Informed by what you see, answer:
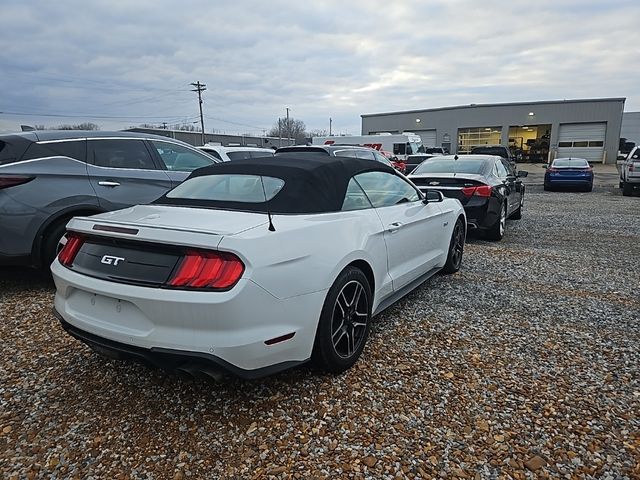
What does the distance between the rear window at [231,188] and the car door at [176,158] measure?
6.64 feet

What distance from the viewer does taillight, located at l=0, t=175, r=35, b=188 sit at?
405cm

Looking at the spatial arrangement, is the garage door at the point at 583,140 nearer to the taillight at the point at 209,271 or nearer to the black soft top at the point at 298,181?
the black soft top at the point at 298,181

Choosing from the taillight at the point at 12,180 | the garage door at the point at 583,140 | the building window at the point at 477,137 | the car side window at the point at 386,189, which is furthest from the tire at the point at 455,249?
the building window at the point at 477,137

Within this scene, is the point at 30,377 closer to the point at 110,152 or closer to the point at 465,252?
the point at 110,152

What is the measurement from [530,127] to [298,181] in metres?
44.7

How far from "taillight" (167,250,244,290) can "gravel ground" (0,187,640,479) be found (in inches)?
32.4

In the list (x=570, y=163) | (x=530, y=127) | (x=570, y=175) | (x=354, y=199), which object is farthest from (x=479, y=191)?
(x=530, y=127)

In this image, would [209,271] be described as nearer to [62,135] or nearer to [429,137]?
[62,135]

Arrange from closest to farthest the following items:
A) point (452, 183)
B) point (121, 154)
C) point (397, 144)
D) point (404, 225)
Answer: point (404, 225)
point (121, 154)
point (452, 183)
point (397, 144)

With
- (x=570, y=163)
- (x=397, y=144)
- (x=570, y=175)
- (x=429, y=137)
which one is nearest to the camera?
(x=570, y=175)

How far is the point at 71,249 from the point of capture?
271 centimetres

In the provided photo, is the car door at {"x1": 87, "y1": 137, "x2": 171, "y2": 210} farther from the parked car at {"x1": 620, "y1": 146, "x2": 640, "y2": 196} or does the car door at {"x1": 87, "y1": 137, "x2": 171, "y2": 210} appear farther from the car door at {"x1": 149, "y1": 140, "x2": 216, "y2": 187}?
the parked car at {"x1": 620, "y1": 146, "x2": 640, "y2": 196}

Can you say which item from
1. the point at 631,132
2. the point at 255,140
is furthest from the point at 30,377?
the point at 631,132

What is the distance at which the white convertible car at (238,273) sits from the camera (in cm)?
219
